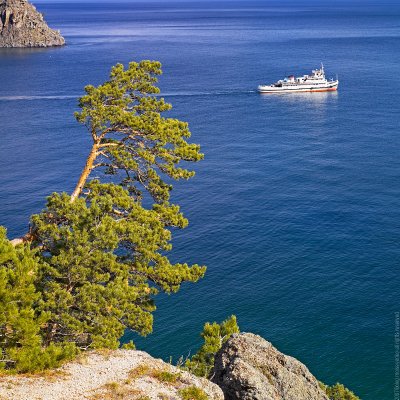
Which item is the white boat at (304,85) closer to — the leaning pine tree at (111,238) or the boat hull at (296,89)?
the boat hull at (296,89)

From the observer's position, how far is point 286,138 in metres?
106

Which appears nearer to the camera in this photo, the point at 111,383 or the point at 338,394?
the point at 111,383

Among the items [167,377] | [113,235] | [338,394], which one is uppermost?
[113,235]

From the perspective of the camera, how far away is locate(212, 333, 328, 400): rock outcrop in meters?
23.2

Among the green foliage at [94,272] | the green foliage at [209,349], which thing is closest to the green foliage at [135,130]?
the green foliage at [94,272]

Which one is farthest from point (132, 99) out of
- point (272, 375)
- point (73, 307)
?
point (272, 375)

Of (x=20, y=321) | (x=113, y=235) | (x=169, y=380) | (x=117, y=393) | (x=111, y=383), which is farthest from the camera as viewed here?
(x=113, y=235)

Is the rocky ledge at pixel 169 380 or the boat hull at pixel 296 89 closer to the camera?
the rocky ledge at pixel 169 380

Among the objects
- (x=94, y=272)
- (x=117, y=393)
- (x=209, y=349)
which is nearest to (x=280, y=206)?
(x=209, y=349)

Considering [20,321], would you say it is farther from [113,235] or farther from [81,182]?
[81,182]

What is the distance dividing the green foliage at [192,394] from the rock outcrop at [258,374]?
195cm

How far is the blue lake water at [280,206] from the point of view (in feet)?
170

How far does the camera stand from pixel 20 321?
24359 millimetres

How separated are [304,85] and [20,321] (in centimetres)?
13359
